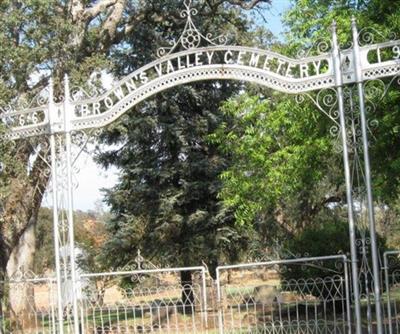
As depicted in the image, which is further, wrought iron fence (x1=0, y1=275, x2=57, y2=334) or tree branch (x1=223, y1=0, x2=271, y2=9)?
tree branch (x1=223, y1=0, x2=271, y2=9)

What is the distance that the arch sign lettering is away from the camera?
7387 mm

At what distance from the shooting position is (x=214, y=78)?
8242 millimetres

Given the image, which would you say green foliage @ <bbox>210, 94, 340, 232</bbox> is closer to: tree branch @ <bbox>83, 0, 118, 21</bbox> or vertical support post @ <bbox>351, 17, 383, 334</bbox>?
tree branch @ <bbox>83, 0, 118, 21</bbox>

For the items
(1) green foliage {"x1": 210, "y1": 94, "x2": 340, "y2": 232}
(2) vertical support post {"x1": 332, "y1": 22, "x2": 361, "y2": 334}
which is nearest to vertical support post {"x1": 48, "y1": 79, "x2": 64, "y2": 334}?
(2) vertical support post {"x1": 332, "y1": 22, "x2": 361, "y2": 334}

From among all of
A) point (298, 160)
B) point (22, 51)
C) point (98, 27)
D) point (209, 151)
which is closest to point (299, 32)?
point (298, 160)

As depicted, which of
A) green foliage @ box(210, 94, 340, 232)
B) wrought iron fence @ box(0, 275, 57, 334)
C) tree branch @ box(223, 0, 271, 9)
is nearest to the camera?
wrought iron fence @ box(0, 275, 57, 334)

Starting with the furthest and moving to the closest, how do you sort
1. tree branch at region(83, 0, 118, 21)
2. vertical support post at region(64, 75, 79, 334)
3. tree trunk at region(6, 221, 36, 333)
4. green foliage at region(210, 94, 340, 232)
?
tree branch at region(83, 0, 118, 21), tree trunk at region(6, 221, 36, 333), green foliage at region(210, 94, 340, 232), vertical support post at region(64, 75, 79, 334)

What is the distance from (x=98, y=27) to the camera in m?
16.1

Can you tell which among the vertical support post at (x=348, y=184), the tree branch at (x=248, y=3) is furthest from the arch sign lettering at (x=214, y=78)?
the tree branch at (x=248, y=3)

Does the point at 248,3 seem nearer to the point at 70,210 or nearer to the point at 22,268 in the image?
the point at 22,268

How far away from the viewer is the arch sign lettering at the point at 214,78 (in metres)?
7.39

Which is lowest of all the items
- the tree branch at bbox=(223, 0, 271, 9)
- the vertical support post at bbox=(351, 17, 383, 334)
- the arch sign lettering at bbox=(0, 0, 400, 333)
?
the vertical support post at bbox=(351, 17, 383, 334)

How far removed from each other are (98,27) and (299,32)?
5.96 metres

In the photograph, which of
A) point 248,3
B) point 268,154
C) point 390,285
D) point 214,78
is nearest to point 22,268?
point 268,154
